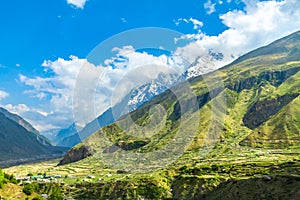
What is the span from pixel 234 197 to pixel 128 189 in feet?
172

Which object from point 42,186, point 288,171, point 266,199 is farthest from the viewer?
→ point 42,186

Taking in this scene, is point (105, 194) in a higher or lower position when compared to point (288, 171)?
lower

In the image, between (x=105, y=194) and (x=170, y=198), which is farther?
(x=105, y=194)

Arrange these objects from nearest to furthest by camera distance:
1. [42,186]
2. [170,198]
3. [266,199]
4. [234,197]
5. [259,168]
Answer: [266,199]
[234,197]
[170,198]
[259,168]
[42,186]

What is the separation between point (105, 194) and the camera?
146 metres

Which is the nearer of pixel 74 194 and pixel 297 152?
pixel 74 194

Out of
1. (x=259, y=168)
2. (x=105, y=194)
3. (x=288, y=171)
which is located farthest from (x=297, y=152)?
(x=105, y=194)

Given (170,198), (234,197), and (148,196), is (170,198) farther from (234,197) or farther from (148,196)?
(234,197)

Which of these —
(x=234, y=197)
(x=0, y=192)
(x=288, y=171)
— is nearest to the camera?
(x=0, y=192)

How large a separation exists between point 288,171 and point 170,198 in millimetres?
46427

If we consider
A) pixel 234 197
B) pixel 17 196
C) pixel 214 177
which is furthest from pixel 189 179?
pixel 17 196

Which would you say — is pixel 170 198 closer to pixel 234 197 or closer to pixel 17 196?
pixel 234 197

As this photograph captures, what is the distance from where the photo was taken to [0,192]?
5447 cm

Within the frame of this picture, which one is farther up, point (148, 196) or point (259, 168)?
point (259, 168)
